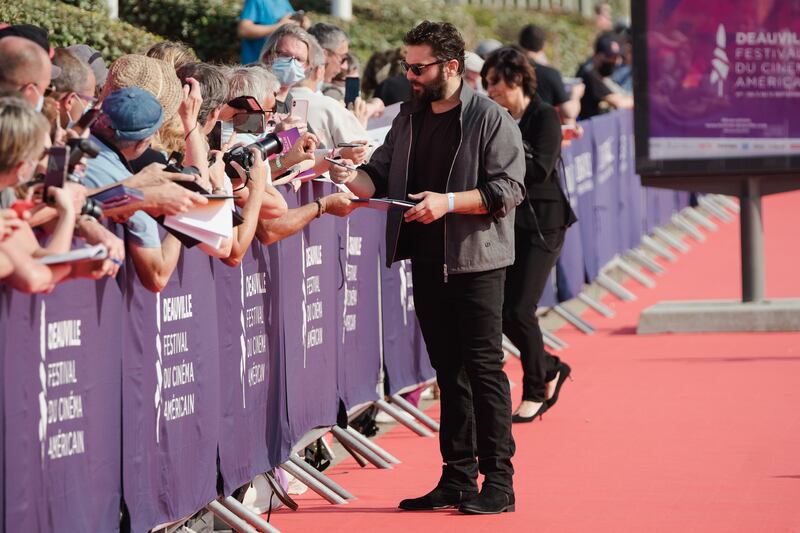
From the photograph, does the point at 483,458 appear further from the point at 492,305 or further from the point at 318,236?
the point at 318,236

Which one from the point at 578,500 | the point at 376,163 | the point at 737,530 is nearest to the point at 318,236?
the point at 376,163

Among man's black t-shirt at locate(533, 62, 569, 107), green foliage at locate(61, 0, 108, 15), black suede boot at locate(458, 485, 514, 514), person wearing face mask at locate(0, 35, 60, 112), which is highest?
green foliage at locate(61, 0, 108, 15)

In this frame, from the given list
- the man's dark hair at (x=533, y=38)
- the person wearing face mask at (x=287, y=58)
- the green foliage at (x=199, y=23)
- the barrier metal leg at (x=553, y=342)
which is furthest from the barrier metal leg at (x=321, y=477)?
the green foliage at (x=199, y=23)

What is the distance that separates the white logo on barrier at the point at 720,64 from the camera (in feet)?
45.7

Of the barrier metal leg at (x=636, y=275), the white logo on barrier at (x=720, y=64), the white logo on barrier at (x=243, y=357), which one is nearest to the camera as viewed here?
the white logo on barrier at (x=243, y=357)

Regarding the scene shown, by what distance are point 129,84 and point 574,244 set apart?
8248 mm

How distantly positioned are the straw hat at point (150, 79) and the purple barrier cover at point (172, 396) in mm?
640

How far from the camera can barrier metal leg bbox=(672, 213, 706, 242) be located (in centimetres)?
2061

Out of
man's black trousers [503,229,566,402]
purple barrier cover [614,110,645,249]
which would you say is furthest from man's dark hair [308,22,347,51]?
purple barrier cover [614,110,645,249]

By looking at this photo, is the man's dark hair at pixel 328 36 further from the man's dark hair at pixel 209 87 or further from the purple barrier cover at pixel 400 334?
the man's dark hair at pixel 209 87

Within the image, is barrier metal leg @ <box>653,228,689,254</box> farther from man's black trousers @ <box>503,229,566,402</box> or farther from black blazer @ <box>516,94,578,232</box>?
man's black trousers @ <box>503,229,566,402</box>

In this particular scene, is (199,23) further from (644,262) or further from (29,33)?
(29,33)

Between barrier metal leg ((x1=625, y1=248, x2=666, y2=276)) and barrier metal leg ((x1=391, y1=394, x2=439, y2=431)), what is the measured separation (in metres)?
7.88

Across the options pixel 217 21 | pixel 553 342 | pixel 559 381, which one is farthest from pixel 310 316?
pixel 217 21
